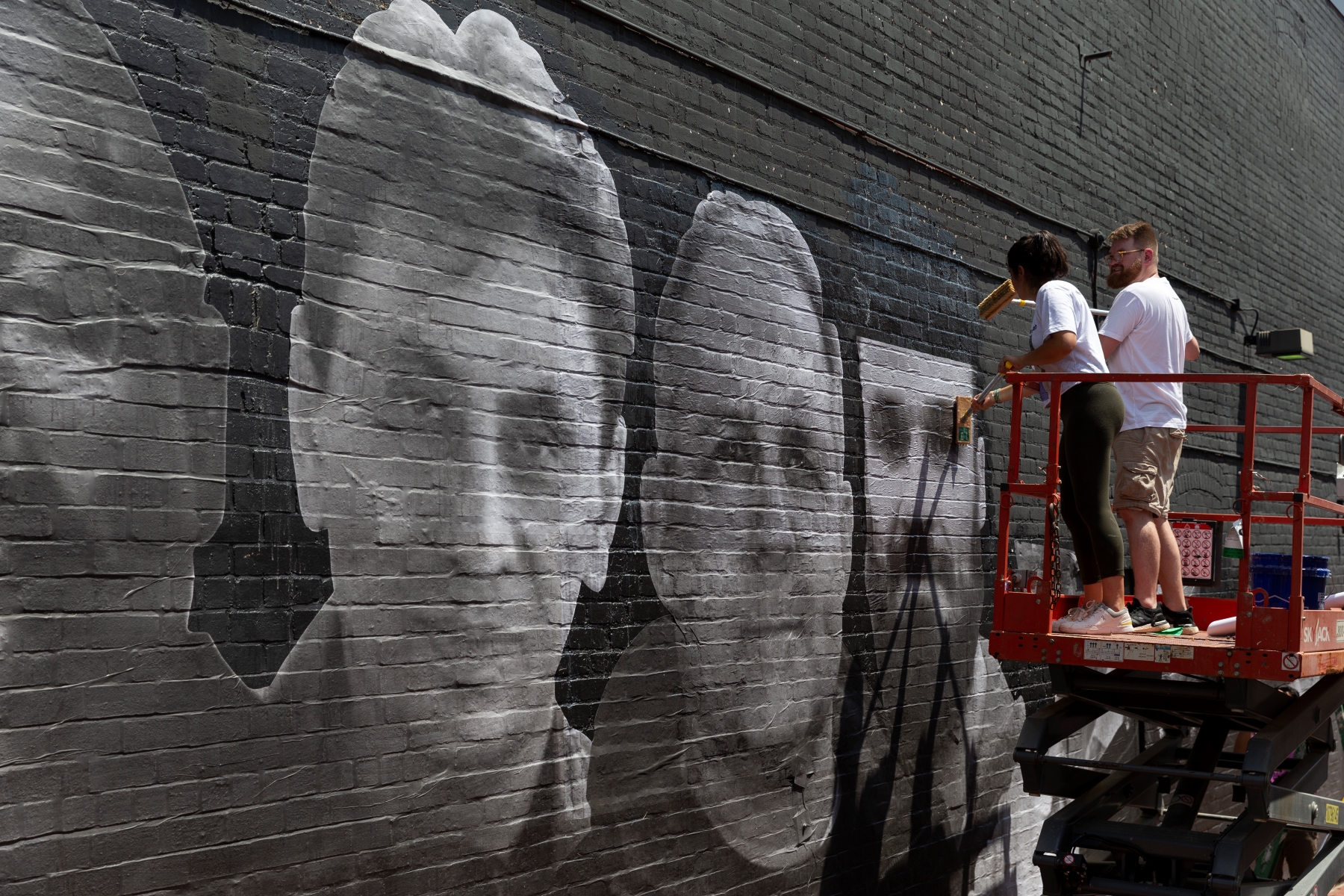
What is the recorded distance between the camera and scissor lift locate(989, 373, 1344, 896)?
4.55 m

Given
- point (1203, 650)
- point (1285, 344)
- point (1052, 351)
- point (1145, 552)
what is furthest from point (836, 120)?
point (1285, 344)

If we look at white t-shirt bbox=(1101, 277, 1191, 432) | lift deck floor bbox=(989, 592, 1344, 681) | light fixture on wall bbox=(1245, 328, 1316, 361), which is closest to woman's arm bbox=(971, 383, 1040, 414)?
white t-shirt bbox=(1101, 277, 1191, 432)

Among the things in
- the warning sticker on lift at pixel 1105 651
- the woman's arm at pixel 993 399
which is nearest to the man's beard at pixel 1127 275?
the woman's arm at pixel 993 399

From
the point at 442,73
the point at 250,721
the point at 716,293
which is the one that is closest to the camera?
the point at 250,721

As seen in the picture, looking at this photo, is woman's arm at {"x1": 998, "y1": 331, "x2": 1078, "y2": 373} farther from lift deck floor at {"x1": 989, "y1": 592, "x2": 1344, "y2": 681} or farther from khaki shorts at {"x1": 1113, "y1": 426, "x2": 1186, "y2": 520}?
lift deck floor at {"x1": 989, "y1": 592, "x2": 1344, "y2": 681}

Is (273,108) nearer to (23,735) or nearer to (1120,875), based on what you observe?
(23,735)

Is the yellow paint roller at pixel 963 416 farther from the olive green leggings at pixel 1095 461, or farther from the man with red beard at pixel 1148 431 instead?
the olive green leggings at pixel 1095 461

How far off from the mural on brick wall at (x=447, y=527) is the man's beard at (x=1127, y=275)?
1283 mm

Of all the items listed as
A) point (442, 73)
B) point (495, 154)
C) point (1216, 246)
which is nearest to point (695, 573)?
point (495, 154)

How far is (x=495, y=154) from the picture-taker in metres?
4.36

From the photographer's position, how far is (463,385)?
4156 millimetres

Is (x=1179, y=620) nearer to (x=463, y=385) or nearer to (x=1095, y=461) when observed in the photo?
(x=1095, y=461)

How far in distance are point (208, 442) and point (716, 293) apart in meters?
2.54

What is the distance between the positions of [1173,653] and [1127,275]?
1812mm
